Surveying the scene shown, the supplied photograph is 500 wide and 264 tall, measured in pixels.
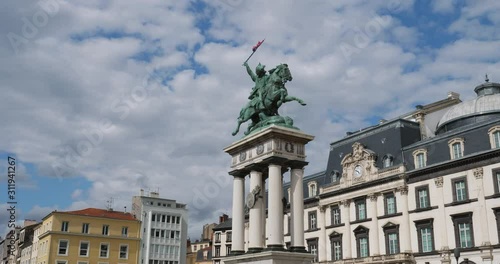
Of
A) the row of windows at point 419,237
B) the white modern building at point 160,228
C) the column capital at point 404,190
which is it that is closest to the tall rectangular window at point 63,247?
the white modern building at point 160,228

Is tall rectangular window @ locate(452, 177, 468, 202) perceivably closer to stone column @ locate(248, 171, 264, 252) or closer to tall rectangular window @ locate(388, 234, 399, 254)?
tall rectangular window @ locate(388, 234, 399, 254)

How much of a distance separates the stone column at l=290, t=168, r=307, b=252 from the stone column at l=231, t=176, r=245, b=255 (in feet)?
9.53

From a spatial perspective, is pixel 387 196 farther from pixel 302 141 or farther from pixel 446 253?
pixel 302 141

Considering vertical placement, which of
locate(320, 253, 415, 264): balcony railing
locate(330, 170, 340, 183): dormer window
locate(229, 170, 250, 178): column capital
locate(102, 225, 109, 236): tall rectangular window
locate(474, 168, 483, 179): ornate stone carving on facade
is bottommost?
locate(320, 253, 415, 264): balcony railing

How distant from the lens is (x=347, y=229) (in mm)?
55969

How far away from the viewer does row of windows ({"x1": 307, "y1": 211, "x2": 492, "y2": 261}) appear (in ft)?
148

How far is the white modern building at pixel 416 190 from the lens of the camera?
1756 inches

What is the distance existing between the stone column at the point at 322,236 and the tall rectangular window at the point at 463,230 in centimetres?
1623

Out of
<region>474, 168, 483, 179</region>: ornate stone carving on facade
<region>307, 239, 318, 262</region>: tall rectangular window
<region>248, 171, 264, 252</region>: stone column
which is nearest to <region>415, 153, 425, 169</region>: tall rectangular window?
<region>474, 168, 483, 179</region>: ornate stone carving on facade

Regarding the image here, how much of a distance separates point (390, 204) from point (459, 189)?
24.4ft

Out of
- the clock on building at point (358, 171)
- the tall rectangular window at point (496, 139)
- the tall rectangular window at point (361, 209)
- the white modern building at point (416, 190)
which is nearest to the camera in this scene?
the tall rectangular window at point (496, 139)

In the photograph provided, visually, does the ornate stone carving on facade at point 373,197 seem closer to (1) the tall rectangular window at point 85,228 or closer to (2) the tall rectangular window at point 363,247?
(2) the tall rectangular window at point 363,247

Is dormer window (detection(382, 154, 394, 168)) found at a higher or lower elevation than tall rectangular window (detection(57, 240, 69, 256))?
higher

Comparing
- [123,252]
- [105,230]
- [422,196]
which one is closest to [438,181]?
[422,196]
